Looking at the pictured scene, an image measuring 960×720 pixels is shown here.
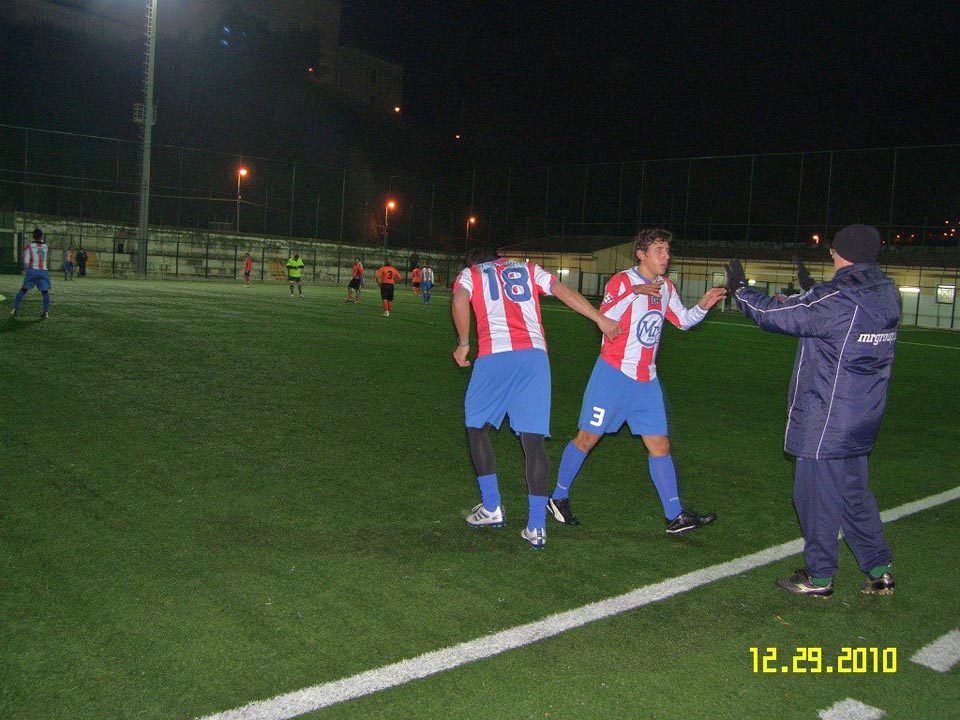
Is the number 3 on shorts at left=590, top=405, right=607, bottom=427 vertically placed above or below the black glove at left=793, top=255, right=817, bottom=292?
below

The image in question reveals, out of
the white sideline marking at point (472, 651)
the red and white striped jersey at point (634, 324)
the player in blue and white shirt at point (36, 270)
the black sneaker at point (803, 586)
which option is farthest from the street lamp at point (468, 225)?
the black sneaker at point (803, 586)

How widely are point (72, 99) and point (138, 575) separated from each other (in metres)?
65.6

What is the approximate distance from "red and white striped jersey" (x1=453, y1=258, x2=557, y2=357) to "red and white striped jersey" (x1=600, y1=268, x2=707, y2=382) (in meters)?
0.44

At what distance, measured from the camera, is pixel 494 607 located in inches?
150

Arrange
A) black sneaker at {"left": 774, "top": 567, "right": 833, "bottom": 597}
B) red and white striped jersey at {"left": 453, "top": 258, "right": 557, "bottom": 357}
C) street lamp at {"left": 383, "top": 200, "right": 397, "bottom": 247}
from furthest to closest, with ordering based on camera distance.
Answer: street lamp at {"left": 383, "top": 200, "right": 397, "bottom": 247}, red and white striped jersey at {"left": 453, "top": 258, "right": 557, "bottom": 357}, black sneaker at {"left": 774, "top": 567, "right": 833, "bottom": 597}

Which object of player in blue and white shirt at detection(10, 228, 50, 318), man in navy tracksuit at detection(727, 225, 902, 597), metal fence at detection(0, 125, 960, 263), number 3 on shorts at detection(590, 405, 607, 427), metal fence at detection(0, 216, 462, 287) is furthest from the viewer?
metal fence at detection(0, 125, 960, 263)

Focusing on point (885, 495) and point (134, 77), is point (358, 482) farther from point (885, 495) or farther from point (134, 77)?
point (134, 77)

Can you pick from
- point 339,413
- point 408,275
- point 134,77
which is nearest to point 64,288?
point 339,413

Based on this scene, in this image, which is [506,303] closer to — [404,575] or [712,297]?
[712,297]

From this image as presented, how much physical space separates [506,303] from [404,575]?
170 centimetres

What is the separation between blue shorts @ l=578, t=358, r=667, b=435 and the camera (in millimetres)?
5102

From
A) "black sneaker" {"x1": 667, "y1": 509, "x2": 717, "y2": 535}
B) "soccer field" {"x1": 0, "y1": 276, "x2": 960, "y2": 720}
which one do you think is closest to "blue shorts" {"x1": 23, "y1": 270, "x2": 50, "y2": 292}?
"soccer field" {"x1": 0, "y1": 276, "x2": 960, "y2": 720}
